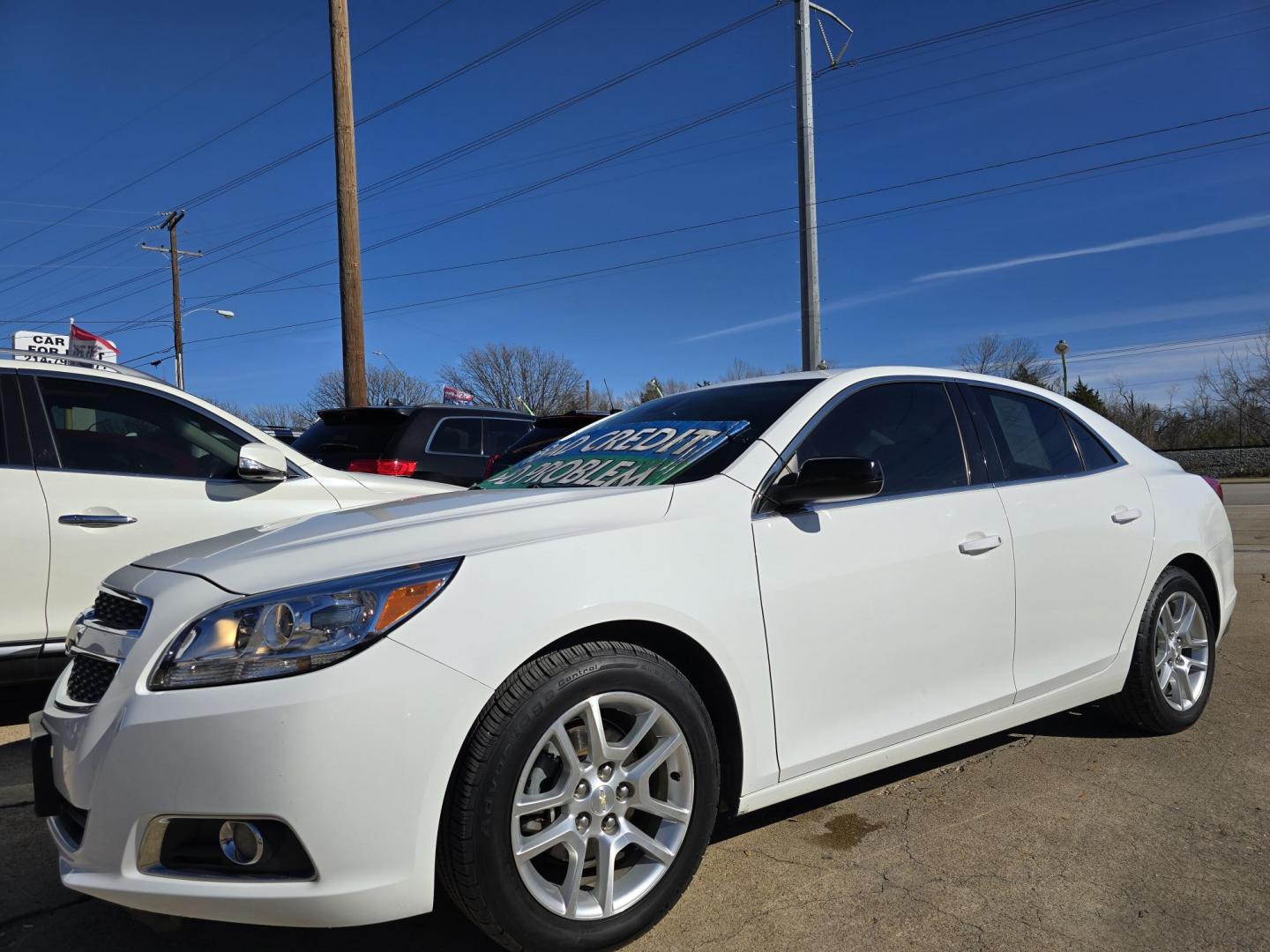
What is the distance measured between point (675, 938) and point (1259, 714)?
11.2 ft

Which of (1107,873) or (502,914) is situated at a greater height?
(502,914)

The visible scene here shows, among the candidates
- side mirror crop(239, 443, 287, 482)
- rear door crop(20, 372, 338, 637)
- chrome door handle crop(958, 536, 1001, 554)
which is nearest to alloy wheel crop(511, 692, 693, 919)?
chrome door handle crop(958, 536, 1001, 554)

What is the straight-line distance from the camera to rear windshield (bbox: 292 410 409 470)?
7.85 metres

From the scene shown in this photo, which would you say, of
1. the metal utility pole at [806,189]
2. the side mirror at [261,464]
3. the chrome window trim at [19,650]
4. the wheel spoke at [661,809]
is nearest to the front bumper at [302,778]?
the wheel spoke at [661,809]

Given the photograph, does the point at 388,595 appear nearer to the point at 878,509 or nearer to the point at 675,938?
the point at 675,938

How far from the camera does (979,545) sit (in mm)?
3277

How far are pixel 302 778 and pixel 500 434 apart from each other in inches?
277

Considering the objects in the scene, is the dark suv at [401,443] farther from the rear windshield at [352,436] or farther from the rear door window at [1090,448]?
the rear door window at [1090,448]

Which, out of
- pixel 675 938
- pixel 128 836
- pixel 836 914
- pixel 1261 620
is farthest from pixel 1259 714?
pixel 128 836

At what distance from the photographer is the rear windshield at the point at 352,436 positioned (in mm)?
7852

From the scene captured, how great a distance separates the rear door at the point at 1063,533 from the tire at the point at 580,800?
1.59 m

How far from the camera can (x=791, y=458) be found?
3.04 m

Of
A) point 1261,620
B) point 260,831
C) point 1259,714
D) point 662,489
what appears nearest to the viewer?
point 260,831

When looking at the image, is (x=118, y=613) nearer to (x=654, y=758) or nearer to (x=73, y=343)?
(x=654, y=758)
